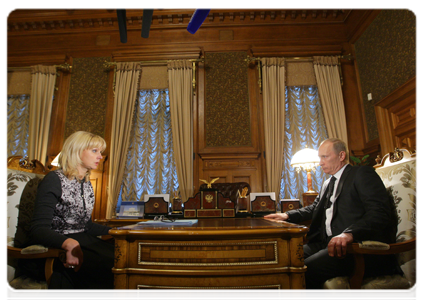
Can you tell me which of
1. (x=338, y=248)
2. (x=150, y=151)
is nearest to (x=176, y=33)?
(x=150, y=151)

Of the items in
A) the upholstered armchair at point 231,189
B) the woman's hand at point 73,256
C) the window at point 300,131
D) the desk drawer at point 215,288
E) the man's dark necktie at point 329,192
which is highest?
the window at point 300,131

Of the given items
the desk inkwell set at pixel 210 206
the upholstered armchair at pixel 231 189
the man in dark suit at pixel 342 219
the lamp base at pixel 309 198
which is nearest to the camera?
the man in dark suit at pixel 342 219

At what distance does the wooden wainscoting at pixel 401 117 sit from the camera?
11.8 feet

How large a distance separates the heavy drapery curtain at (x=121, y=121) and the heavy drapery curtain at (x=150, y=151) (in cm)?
16

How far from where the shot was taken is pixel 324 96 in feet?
15.8

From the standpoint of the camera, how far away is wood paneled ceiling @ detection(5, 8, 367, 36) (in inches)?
201

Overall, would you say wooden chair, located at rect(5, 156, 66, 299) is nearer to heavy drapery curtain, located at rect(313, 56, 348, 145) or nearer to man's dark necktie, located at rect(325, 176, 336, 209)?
man's dark necktie, located at rect(325, 176, 336, 209)

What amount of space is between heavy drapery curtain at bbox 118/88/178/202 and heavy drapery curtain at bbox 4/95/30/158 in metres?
2.06

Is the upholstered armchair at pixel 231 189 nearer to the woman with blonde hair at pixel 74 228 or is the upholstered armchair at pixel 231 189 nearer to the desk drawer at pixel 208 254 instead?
the woman with blonde hair at pixel 74 228

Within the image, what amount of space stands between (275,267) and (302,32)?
202 inches

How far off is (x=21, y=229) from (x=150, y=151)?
10.8ft

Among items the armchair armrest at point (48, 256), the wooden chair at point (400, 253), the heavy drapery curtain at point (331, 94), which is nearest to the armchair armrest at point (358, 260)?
the wooden chair at point (400, 253)

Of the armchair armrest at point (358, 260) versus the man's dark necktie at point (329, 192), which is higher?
the man's dark necktie at point (329, 192)

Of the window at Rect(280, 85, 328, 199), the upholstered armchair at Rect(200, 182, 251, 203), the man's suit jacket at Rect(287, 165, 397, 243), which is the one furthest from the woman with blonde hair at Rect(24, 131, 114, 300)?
the window at Rect(280, 85, 328, 199)
